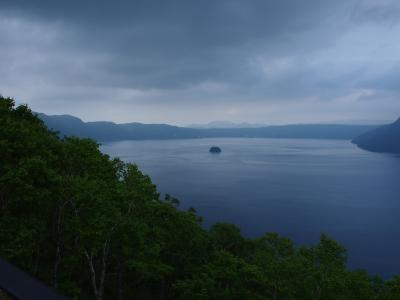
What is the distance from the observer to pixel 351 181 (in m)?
161

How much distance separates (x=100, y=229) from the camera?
61.8 ft

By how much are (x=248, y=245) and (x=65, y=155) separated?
98.6 ft

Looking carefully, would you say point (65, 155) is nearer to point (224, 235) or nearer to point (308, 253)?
point (308, 253)

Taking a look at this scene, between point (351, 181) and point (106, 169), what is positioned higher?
point (106, 169)

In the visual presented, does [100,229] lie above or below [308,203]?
above

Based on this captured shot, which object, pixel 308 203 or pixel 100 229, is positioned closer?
pixel 100 229

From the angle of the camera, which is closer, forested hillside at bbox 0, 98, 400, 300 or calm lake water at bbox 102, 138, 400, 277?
forested hillside at bbox 0, 98, 400, 300

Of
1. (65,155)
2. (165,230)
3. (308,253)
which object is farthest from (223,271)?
(65,155)

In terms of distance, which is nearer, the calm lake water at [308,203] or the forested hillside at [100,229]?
the forested hillside at [100,229]

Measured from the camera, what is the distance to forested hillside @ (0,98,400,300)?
1767cm

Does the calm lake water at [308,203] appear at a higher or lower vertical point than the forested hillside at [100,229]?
lower

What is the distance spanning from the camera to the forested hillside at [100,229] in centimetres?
1767

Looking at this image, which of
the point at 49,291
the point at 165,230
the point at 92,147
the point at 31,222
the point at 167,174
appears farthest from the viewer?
the point at 167,174

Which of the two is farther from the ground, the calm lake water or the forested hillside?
the forested hillside
